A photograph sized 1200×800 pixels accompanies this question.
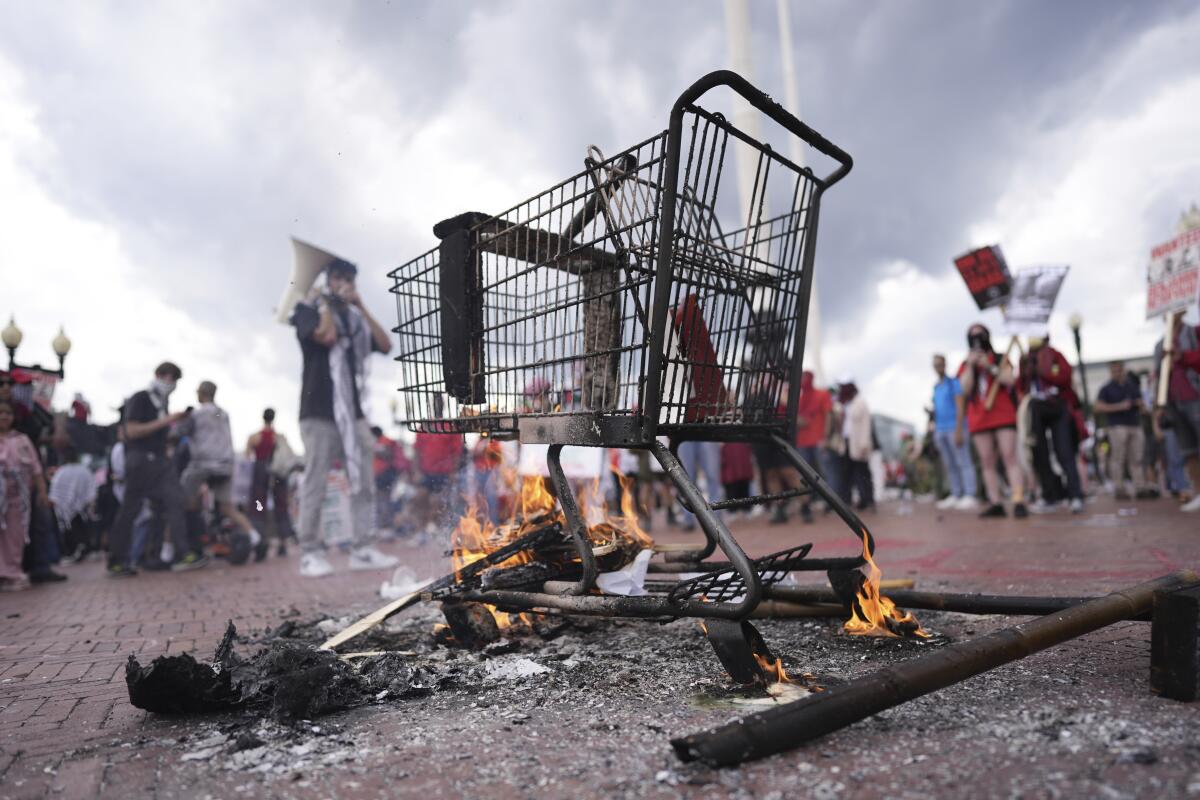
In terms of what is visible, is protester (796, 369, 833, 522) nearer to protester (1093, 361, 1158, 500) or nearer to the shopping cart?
protester (1093, 361, 1158, 500)

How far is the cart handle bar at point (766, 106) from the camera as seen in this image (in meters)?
2.29

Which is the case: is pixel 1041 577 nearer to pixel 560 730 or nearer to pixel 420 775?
pixel 560 730

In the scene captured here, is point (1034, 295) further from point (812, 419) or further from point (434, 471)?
point (434, 471)

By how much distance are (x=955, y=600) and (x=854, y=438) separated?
26.0 feet

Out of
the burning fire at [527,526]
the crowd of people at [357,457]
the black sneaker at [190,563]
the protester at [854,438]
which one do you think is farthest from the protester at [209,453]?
the protester at [854,438]

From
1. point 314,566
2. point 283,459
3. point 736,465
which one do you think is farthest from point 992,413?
point 283,459

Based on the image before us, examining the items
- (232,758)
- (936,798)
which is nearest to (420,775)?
(232,758)

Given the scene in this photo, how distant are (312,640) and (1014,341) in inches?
309

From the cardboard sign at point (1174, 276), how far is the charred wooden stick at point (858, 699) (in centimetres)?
698

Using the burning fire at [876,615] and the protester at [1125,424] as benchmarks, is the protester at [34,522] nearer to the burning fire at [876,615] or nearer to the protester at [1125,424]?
the burning fire at [876,615]

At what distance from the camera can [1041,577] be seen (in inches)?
169

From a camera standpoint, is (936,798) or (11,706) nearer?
(936,798)

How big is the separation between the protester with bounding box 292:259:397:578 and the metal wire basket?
3455 millimetres

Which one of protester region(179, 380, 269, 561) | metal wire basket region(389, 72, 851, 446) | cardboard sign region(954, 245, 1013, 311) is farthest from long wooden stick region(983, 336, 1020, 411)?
protester region(179, 380, 269, 561)
